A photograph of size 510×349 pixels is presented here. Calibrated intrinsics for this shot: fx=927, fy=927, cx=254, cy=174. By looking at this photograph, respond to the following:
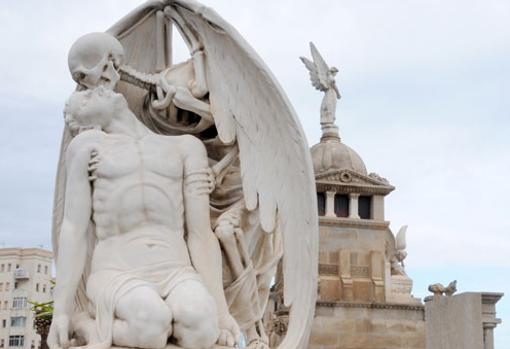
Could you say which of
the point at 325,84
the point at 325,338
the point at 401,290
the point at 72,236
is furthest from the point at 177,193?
the point at 325,84

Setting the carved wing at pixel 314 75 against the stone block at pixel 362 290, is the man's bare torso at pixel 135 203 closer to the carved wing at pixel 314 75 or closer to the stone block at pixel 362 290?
the stone block at pixel 362 290

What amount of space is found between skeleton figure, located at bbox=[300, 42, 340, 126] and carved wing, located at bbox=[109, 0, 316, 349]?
13.7 m

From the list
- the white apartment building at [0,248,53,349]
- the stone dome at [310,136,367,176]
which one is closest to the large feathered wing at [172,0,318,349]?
the stone dome at [310,136,367,176]

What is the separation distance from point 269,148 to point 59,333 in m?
1.70

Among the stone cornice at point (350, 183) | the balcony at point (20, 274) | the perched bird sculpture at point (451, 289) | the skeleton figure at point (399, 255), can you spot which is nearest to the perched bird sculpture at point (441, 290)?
the perched bird sculpture at point (451, 289)

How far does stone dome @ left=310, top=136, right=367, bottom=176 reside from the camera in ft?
60.0

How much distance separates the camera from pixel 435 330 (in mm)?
9852

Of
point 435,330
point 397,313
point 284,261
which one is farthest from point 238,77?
point 397,313

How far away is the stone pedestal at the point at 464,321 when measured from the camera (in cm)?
905

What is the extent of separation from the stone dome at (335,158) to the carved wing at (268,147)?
12282 mm

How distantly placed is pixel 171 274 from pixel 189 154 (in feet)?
2.56

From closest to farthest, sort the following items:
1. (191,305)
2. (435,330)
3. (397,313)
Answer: (191,305), (435,330), (397,313)

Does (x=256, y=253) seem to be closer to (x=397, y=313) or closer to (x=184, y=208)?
(x=184, y=208)

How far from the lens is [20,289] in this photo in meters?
51.6
